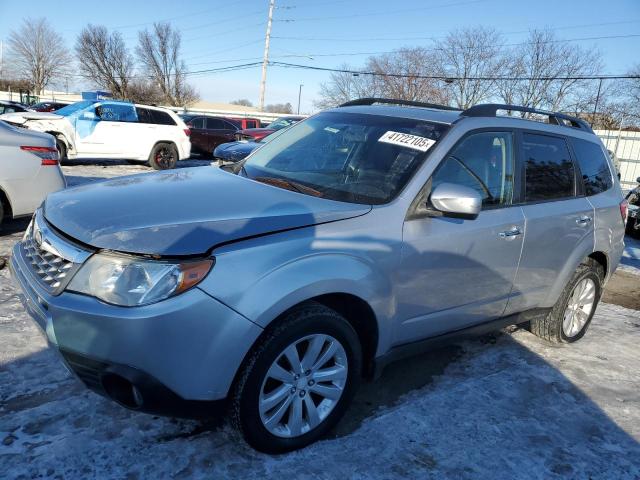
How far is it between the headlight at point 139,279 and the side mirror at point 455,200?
1.30 meters

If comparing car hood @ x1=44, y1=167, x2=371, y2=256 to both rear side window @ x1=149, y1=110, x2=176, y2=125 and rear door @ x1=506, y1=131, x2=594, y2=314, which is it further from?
rear side window @ x1=149, y1=110, x2=176, y2=125

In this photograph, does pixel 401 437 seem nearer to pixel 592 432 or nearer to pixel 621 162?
pixel 592 432

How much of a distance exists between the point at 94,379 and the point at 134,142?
12.3 metres

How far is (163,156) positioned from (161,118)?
3.36ft

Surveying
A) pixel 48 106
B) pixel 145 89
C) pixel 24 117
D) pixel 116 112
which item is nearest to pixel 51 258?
pixel 24 117

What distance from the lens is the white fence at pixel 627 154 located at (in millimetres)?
18453

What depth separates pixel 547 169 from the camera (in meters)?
3.78

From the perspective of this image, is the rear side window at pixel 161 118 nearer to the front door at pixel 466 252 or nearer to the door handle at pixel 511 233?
the front door at pixel 466 252

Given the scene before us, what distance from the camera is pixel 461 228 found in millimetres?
3043

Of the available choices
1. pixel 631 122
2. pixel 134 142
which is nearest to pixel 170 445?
pixel 134 142

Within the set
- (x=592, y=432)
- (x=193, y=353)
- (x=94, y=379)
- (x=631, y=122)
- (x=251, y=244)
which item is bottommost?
(x=592, y=432)

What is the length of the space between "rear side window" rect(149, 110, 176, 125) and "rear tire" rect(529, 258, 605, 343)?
1198 cm

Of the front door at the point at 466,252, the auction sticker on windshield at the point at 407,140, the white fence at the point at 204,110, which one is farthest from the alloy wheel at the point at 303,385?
the white fence at the point at 204,110

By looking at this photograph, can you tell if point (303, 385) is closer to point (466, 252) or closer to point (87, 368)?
point (87, 368)
